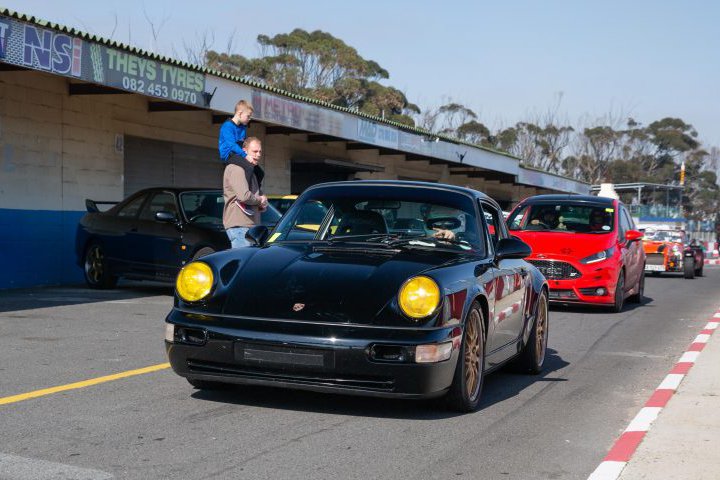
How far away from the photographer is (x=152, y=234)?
1395 cm

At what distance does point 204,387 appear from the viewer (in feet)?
21.1

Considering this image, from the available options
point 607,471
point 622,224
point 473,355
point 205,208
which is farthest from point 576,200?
point 607,471

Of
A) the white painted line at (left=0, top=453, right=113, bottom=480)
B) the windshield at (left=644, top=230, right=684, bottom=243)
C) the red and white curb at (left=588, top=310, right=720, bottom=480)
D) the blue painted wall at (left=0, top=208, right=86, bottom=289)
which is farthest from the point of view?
the windshield at (left=644, top=230, right=684, bottom=243)

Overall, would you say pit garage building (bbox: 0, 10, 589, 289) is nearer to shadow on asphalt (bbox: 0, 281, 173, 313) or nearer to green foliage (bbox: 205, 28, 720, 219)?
shadow on asphalt (bbox: 0, 281, 173, 313)

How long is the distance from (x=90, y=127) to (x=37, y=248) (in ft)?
8.50

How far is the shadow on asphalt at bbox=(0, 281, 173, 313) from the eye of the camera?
1222 cm

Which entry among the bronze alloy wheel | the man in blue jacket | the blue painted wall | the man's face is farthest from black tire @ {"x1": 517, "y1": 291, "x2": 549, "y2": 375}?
the blue painted wall

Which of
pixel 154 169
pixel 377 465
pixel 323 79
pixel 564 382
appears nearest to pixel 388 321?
pixel 377 465

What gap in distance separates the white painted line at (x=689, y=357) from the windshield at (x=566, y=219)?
4.99 m

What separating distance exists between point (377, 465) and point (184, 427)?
1182 mm

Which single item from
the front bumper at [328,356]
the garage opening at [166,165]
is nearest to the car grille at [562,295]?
the front bumper at [328,356]

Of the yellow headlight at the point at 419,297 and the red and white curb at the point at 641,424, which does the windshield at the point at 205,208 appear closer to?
the red and white curb at the point at 641,424

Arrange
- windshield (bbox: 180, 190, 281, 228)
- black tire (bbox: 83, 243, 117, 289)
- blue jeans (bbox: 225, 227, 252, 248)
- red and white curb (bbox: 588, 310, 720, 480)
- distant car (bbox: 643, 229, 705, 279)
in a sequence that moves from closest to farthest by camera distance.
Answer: red and white curb (bbox: 588, 310, 720, 480), blue jeans (bbox: 225, 227, 252, 248), windshield (bbox: 180, 190, 281, 228), black tire (bbox: 83, 243, 117, 289), distant car (bbox: 643, 229, 705, 279)

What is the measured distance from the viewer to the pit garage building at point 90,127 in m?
14.1
